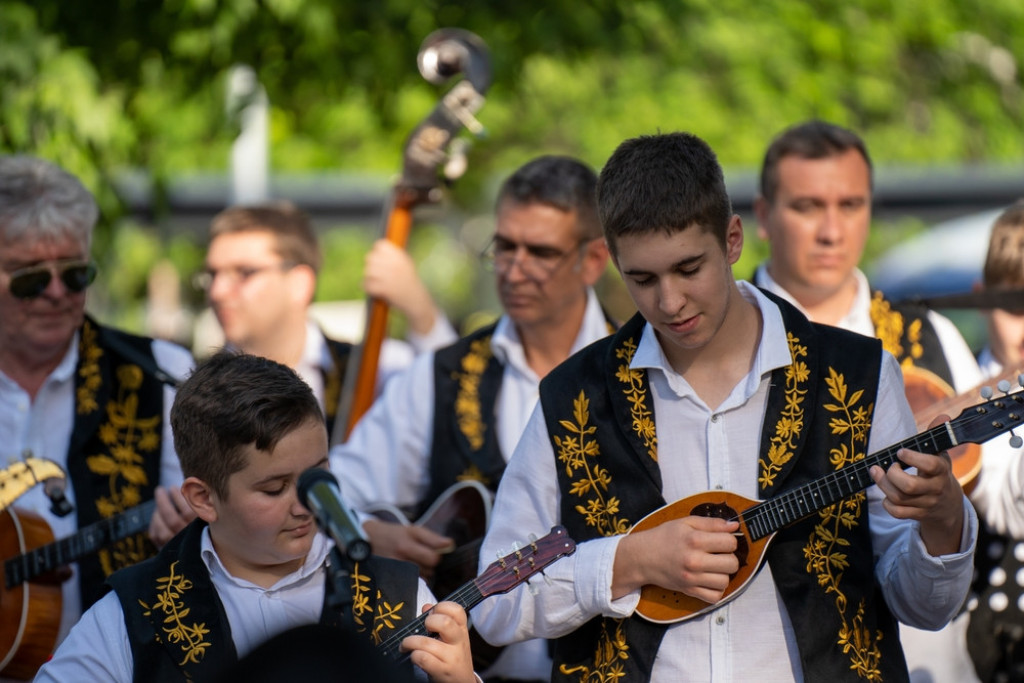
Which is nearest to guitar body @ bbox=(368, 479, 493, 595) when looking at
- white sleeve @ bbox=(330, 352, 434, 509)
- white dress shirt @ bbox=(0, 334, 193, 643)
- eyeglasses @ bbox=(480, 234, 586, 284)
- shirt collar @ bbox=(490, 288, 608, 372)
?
white sleeve @ bbox=(330, 352, 434, 509)

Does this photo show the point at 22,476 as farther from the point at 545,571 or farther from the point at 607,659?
the point at 607,659

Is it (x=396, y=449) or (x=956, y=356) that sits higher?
(x=956, y=356)

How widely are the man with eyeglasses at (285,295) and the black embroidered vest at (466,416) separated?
3.32ft

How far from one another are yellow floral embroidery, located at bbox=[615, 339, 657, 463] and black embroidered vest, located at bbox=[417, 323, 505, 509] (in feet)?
3.66

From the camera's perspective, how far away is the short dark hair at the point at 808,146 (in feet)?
14.8

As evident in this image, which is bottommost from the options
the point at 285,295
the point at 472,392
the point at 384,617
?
the point at 384,617

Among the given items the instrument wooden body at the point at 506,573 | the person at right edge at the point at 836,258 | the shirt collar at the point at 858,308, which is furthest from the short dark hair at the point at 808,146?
the instrument wooden body at the point at 506,573

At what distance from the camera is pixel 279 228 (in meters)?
5.66

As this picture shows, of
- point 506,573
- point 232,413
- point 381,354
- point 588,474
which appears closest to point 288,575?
point 232,413

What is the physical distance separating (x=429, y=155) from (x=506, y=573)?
2.53 meters

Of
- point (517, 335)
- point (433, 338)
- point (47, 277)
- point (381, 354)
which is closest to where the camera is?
point (47, 277)

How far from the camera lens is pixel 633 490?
3105 mm

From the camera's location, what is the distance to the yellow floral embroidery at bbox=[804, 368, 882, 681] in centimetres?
A: 297

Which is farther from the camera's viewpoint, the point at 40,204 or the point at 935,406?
the point at 40,204
